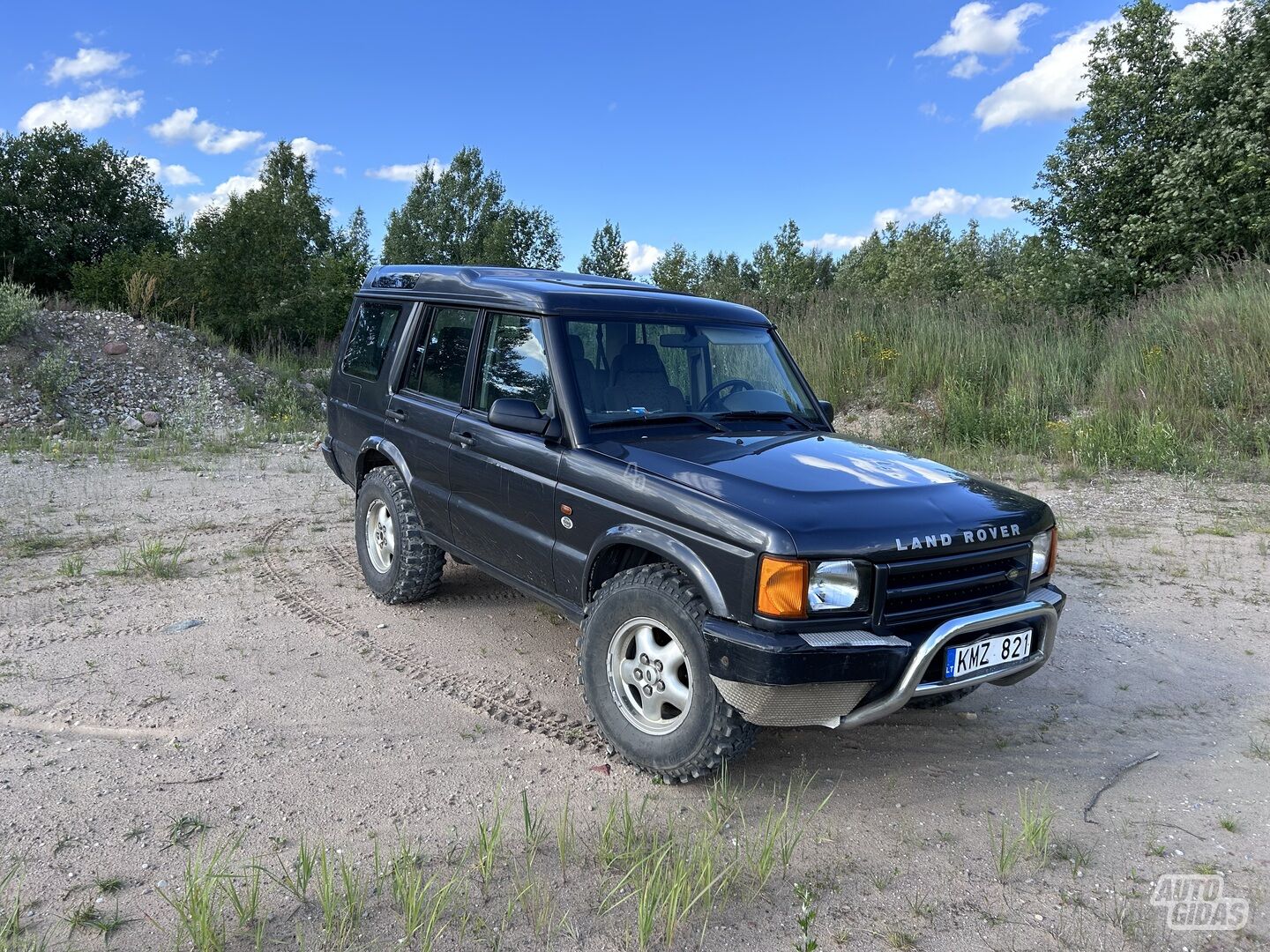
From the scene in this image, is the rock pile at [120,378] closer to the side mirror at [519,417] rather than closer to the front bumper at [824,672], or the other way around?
the side mirror at [519,417]

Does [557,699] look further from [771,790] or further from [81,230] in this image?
[81,230]

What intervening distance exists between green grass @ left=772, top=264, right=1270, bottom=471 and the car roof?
6.80 metres

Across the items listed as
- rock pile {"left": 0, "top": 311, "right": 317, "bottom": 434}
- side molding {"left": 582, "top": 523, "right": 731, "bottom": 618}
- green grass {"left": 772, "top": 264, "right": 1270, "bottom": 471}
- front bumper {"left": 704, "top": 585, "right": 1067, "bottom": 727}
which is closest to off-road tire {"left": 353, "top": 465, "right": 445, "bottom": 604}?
side molding {"left": 582, "top": 523, "right": 731, "bottom": 618}

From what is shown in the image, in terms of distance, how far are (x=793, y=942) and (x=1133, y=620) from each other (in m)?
3.87

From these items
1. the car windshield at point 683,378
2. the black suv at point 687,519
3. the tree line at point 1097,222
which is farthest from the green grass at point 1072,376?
the black suv at point 687,519

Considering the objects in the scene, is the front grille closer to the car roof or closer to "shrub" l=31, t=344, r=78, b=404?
the car roof

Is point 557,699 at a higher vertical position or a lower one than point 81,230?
lower

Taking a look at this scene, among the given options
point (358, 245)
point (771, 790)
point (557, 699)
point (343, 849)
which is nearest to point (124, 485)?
point (557, 699)

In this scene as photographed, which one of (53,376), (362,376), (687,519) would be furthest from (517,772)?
(53,376)

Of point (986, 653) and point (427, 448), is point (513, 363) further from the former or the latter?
point (986, 653)

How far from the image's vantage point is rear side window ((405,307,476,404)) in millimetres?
4781

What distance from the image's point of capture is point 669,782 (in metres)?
3.45

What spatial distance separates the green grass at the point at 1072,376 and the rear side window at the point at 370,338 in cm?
738

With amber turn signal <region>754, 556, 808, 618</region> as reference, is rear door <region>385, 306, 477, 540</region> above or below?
above
